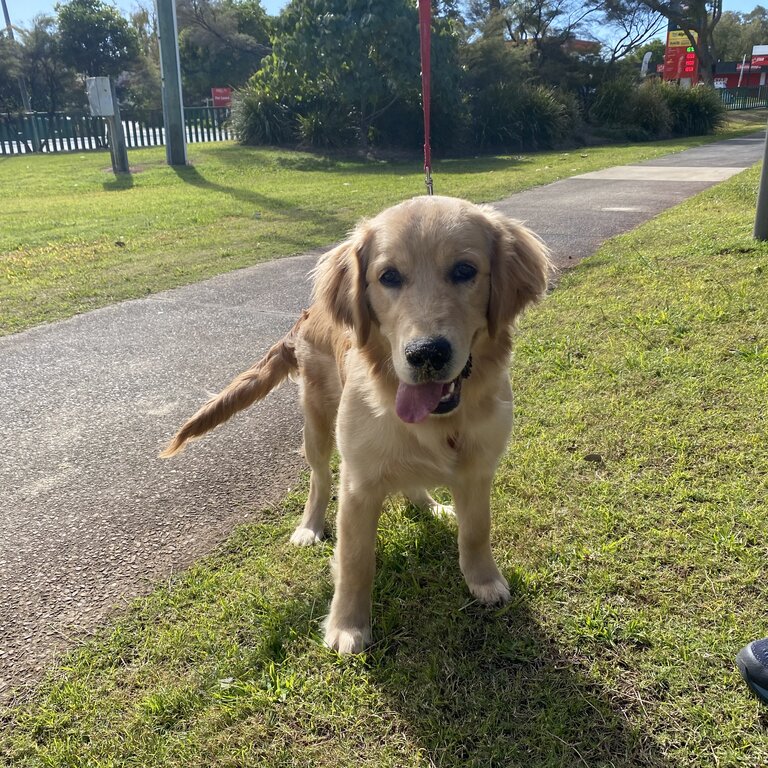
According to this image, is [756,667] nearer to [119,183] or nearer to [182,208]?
[182,208]

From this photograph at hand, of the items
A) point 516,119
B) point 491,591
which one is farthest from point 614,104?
point 491,591

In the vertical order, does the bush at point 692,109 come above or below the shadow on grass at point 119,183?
above

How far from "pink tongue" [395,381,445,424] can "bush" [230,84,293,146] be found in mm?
19877

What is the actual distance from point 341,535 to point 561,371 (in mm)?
2407

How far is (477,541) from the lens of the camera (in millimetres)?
2535

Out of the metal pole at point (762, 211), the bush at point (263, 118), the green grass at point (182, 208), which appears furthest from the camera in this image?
the bush at point (263, 118)

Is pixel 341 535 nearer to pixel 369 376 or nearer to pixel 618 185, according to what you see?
pixel 369 376

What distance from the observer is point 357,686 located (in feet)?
7.00

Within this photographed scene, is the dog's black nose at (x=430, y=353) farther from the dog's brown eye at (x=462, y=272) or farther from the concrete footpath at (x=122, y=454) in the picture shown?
the concrete footpath at (x=122, y=454)

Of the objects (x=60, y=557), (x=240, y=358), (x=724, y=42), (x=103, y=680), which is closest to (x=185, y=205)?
(x=240, y=358)

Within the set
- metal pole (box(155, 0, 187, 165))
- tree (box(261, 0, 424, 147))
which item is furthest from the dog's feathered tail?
tree (box(261, 0, 424, 147))

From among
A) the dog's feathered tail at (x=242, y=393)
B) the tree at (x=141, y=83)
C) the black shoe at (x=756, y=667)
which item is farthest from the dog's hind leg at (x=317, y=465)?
the tree at (x=141, y=83)

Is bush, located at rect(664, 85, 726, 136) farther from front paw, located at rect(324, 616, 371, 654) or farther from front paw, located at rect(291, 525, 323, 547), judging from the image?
front paw, located at rect(324, 616, 371, 654)

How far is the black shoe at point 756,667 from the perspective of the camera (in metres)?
1.97
